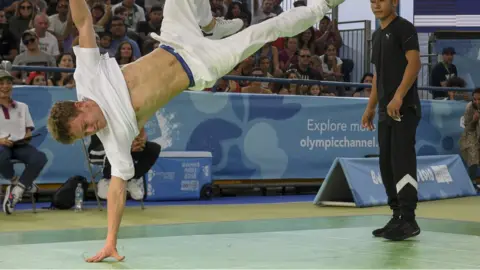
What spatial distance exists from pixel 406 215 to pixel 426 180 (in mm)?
4854

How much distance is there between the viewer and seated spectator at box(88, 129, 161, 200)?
408 inches

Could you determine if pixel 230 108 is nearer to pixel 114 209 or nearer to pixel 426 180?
pixel 426 180

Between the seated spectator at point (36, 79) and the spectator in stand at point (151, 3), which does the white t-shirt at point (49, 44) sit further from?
the spectator in stand at point (151, 3)

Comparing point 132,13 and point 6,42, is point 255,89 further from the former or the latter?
point 6,42

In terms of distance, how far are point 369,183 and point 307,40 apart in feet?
18.0

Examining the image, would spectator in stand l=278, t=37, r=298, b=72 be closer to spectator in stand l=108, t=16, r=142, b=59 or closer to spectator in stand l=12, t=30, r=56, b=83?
spectator in stand l=108, t=16, r=142, b=59

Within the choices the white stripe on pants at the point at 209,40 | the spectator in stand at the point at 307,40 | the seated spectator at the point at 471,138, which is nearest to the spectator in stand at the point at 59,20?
the spectator in stand at the point at 307,40

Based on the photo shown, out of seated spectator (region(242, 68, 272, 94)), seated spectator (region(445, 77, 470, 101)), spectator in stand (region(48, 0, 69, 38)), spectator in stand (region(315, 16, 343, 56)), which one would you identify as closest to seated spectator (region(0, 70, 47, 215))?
spectator in stand (region(48, 0, 69, 38))

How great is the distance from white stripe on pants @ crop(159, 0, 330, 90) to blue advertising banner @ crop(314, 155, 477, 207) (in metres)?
4.59

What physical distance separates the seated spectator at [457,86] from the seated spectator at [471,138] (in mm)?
1432

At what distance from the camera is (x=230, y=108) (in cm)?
1230

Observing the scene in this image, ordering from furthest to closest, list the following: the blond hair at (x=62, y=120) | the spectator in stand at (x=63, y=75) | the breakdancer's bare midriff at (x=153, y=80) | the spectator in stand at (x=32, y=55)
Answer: the spectator in stand at (x=32, y=55), the spectator in stand at (x=63, y=75), the breakdancer's bare midriff at (x=153, y=80), the blond hair at (x=62, y=120)

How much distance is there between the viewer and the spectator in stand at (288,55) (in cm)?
1527

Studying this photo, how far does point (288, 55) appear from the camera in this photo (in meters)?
15.5
